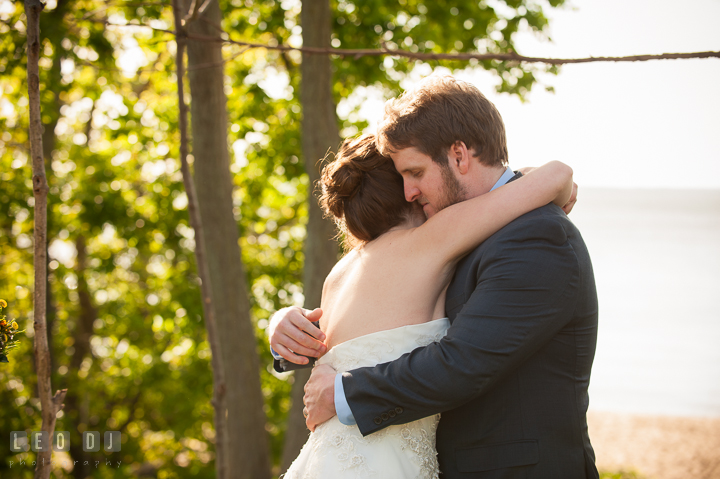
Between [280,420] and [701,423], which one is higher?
[280,420]

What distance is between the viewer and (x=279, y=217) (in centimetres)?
805

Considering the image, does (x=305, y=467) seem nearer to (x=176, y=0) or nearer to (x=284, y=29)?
(x=176, y=0)

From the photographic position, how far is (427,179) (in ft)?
6.09

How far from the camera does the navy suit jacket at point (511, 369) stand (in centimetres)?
154

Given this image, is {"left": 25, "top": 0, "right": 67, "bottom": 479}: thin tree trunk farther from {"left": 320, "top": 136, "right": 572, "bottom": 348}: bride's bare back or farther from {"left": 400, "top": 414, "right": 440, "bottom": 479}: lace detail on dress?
{"left": 400, "top": 414, "right": 440, "bottom": 479}: lace detail on dress

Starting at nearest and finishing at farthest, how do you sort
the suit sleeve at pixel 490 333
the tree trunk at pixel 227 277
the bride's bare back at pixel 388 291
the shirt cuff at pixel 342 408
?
the suit sleeve at pixel 490 333
the shirt cuff at pixel 342 408
the bride's bare back at pixel 388 291
the tree trunk at pixel 227 277

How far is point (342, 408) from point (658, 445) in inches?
381

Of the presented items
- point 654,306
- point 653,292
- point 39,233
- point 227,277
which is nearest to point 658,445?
point 654,306

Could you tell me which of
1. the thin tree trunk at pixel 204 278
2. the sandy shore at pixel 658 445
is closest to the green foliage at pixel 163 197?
the thin tree trunk at pixel 204 278

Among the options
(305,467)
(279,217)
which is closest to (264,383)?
(279,217)

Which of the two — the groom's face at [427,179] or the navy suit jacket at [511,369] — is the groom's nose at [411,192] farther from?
the navy suit jacket at [511,369]

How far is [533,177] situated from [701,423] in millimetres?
10748

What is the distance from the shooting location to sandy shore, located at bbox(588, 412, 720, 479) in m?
8.05

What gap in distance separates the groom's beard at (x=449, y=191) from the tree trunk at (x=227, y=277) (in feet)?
11.3
